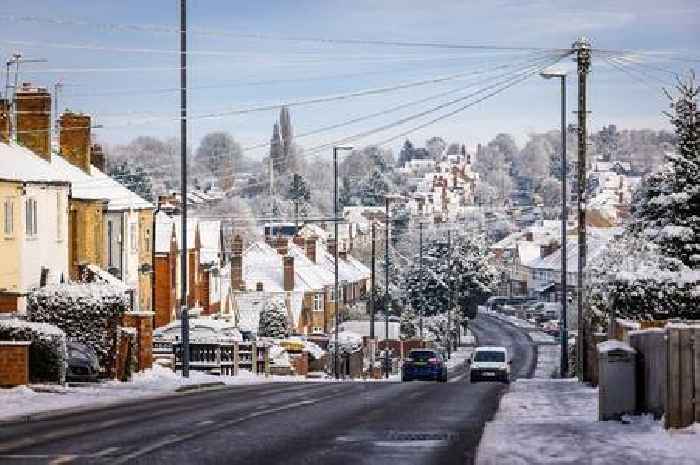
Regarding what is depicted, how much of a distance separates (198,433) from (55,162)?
134 ft

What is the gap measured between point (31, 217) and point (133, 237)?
13.2m

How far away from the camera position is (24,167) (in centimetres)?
4947

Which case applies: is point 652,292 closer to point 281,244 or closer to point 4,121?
point 4,121

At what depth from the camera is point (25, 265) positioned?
48156 mm

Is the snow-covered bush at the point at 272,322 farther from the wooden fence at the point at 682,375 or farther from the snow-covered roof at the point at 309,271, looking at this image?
the wooden fence at the point at 682,375

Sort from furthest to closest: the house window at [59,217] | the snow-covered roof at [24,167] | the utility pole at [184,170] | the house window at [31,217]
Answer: the house window at [59,217] < the house window at [31,217] < the snow-covered roof at [24,167] < the utility pole at [184,170]

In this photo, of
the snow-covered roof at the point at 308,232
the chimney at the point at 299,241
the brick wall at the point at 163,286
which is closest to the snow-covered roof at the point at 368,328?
the chimney at the point at 299,241

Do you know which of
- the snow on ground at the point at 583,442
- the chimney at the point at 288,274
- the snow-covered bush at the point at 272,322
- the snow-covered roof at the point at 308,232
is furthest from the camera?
the snow-covered roof at the point at 308,232

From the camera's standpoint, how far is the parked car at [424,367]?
5744 centimetres

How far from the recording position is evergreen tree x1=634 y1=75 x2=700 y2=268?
40.2 m

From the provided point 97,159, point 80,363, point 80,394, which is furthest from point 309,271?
point 80,394

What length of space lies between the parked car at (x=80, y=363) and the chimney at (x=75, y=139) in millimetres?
25423

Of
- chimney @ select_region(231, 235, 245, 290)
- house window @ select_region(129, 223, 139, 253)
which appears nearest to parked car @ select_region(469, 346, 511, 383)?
house window @ select_region(129, 223, 139, 253)

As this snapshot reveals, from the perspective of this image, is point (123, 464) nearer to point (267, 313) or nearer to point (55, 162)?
point (55, 162)
